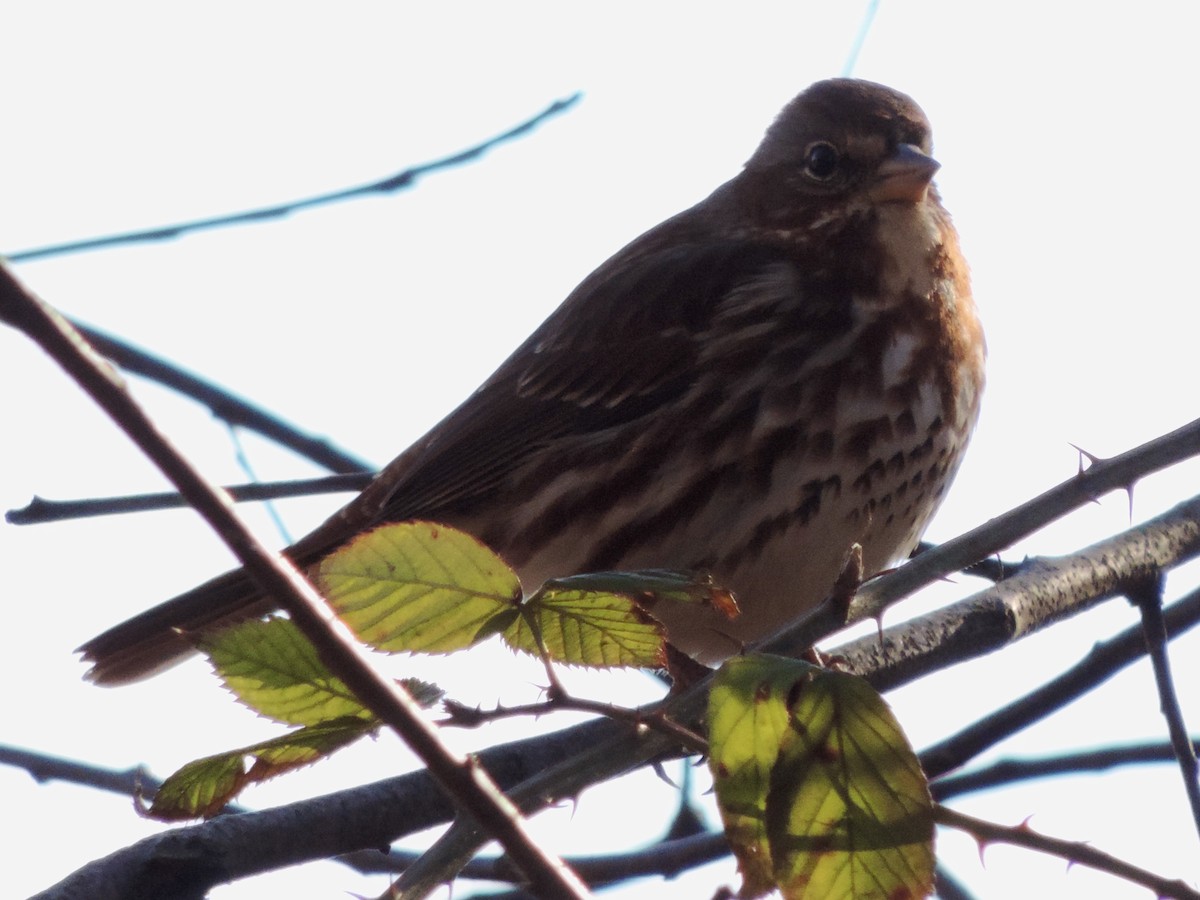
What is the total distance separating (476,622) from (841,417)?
2.94 meters

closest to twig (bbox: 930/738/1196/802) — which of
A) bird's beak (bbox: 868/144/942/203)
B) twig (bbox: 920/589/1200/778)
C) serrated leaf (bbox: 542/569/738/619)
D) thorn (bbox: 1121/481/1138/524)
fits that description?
twig (bbox: 920/589/1200/778)

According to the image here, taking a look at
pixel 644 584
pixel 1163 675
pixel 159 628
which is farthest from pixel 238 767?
pixel 159 628

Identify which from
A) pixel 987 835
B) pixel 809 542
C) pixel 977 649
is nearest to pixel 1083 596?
pixel 977 649

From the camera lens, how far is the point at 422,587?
236 centimetres

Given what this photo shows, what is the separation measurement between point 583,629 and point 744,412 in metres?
2.89

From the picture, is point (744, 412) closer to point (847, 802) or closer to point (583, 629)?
point (583, 629)

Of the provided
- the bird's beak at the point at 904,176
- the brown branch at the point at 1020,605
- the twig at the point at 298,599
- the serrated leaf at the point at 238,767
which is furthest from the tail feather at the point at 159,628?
the twig at the point at 298,599

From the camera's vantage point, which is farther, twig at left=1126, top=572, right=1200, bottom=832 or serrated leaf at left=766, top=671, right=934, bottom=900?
twig at left=1126, top=572, right=1200, bottom=832

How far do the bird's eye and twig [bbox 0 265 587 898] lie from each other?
462 centimetres

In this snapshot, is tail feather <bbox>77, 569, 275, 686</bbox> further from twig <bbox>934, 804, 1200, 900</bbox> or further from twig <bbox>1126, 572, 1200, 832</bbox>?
twig <bbox>934, 804, 1200, 900</bbox>

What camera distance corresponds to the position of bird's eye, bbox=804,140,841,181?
596 centimetres

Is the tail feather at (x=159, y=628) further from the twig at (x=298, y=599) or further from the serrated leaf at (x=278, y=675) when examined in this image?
the twig at (x=298, y=599)

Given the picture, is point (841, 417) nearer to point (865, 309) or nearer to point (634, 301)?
point (865, 309)

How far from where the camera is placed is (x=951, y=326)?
18.2 feet
